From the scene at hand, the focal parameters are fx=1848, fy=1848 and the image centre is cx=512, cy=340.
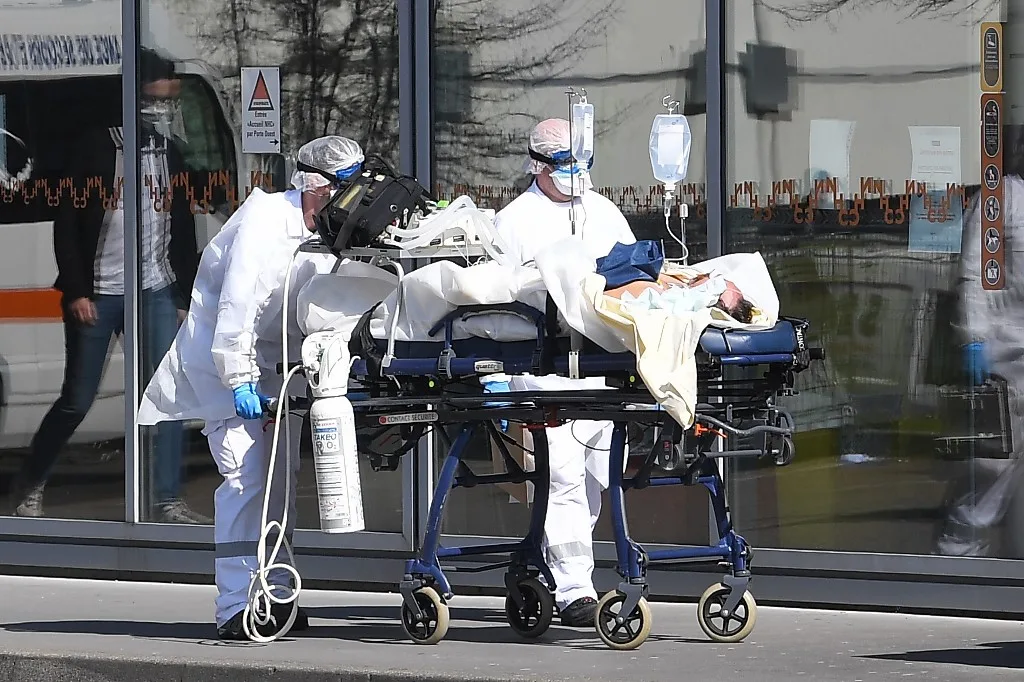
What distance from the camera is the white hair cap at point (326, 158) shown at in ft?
22.5

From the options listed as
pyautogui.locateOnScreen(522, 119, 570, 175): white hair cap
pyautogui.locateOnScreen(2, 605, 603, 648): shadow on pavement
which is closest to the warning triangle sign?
pyautogui.locateOnScreen(522, 119, 570, 175): white hair cap

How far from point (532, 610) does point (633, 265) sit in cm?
151

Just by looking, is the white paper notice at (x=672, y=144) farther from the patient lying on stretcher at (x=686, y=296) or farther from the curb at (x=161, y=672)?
the curb at (x=161, y=672)

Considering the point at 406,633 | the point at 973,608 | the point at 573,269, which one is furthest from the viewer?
the point at 973,608

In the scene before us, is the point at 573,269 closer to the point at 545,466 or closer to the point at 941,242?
the point at 545,466

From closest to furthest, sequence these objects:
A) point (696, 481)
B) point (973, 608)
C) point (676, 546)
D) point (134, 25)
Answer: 1. point (696, 481)
2. point (973, 608)
3. point (676, 546)
4. point (134, 25)

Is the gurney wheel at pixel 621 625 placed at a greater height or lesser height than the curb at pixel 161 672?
greater

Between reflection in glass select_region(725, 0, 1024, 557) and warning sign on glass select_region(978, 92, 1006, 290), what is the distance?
37mm

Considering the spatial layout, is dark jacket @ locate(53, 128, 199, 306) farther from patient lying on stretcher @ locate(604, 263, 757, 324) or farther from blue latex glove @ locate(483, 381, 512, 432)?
patient lying on stretcher @ locate(604, 263, 757, 324)

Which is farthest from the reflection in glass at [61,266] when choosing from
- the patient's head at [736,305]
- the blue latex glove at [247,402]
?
the patient's head at [736,305]

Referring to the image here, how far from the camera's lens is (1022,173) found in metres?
7.54

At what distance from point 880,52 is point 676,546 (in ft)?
7.49

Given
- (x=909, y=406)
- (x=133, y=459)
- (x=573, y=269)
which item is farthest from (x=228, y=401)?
(x=909, y=406)

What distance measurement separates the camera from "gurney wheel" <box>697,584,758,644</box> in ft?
21.8
